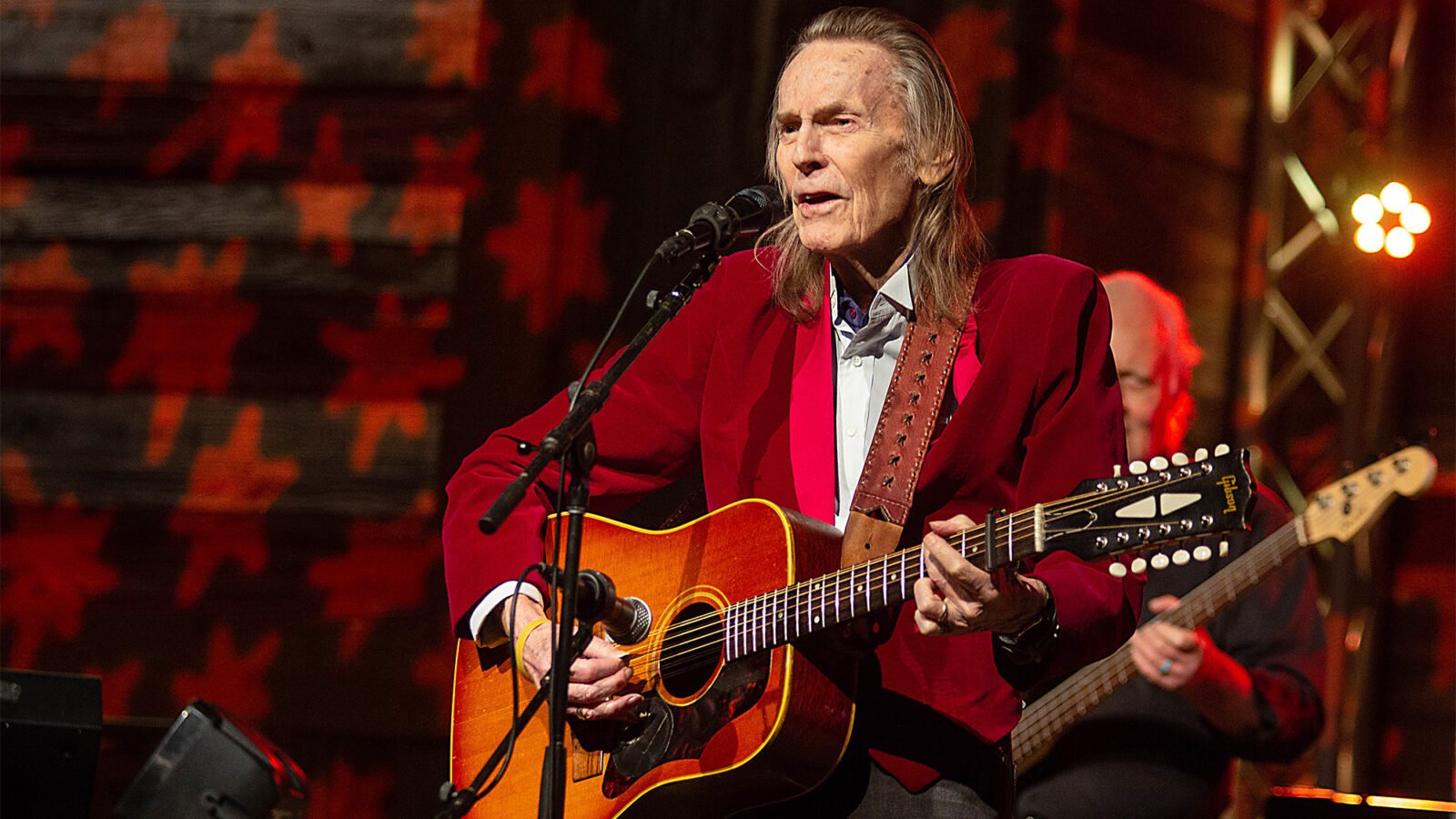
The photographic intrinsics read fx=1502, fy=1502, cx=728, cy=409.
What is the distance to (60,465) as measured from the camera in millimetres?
4801

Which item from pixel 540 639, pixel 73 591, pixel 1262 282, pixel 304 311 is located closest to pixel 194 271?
pixel 304 311

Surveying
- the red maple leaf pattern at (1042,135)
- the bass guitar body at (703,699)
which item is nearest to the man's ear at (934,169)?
the bass guitar body at (703,699)

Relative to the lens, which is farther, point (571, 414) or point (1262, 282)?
point (1262, 282)

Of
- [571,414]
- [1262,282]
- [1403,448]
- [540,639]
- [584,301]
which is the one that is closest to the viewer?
[571,414]

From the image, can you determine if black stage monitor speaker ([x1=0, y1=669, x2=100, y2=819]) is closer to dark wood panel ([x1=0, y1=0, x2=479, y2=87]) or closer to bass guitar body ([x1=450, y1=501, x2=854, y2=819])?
bass guitar body ([x1=450, y1=501, x2=854, y2=819])

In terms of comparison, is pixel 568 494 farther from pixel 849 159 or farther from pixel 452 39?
pixel 452 39

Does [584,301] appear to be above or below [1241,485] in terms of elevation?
above

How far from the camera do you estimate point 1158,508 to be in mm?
2107

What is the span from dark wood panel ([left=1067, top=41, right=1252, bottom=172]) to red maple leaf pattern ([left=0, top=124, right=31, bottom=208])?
11.1 feet

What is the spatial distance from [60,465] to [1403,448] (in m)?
3.92

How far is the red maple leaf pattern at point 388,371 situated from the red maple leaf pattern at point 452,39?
70cm

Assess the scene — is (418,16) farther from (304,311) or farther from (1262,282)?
(1262,282)

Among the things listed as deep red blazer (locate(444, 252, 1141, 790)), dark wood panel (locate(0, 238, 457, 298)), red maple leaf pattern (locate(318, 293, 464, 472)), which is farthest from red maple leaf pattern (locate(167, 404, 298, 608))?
deep red blazer (locate(444, 252, 1141, 790))

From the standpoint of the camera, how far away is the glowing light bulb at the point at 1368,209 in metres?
5.25
